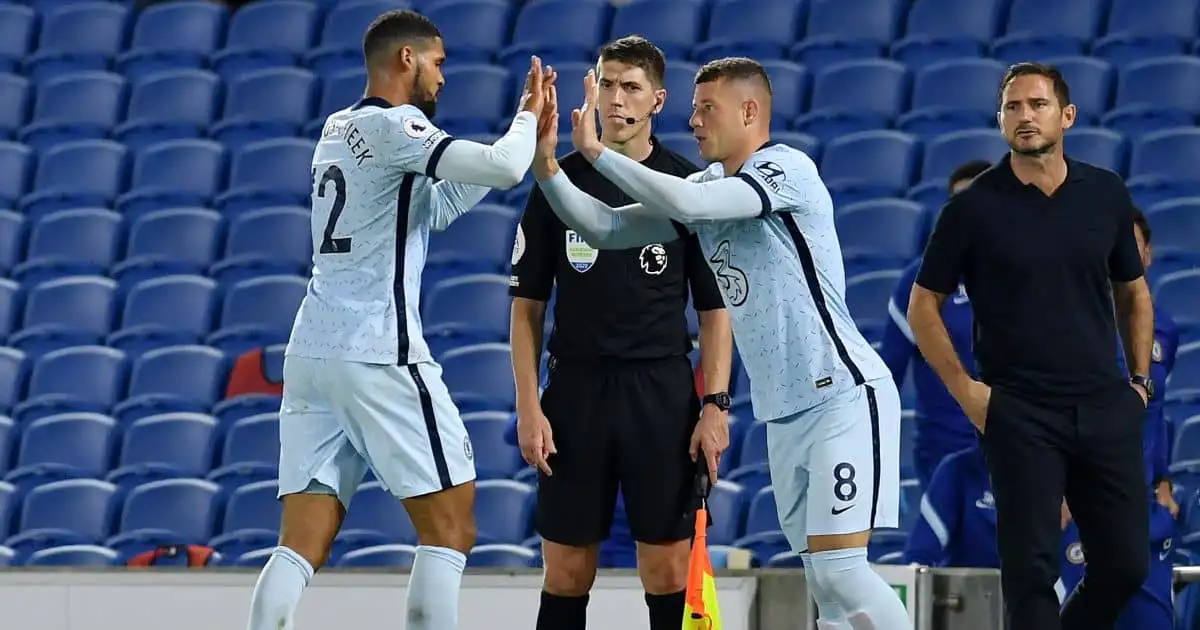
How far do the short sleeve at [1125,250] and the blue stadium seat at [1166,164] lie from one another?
4.13 meters

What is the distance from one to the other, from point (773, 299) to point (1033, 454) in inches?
33.6

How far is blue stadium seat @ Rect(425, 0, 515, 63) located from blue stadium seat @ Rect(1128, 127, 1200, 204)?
4.03 meters

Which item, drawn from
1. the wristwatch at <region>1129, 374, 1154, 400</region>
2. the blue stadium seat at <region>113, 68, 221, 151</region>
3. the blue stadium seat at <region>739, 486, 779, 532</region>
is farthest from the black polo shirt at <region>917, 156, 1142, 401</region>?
the blue stadium seat at <region>113, 68, 221, 151</region>

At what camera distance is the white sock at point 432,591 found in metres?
4.79

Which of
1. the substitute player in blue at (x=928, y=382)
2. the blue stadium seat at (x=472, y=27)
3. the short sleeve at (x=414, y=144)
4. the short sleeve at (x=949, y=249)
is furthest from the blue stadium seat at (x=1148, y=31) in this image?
the short sleeve at (x=414, y=144)

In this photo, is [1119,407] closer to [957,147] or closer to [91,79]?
[957,147]

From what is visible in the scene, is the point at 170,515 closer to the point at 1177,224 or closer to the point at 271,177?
the point at 271,177

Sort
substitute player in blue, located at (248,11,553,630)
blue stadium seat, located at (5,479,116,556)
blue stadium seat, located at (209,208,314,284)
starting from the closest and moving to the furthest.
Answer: substitute player in blue, located at (248,11,553,630) < blue stadium seat, located at (5,479,116,556) < blue stadium seat, located at (209,208,314,284)

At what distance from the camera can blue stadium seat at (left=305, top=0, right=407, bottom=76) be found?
11.7 m

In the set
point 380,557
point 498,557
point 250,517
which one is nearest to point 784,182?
point 498,557

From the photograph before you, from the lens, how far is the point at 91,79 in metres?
11.7

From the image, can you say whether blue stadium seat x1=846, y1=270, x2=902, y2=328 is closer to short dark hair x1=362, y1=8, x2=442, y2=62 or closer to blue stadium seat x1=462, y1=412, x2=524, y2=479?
blue stadium seat x1=462, y1=412, x2=524, y2=479

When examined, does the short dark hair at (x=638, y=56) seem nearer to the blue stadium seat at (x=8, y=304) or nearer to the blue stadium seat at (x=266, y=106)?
the blue stadium seat at (x=8, y=304)

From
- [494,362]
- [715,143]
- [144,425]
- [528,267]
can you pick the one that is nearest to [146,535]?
[144,425]
